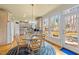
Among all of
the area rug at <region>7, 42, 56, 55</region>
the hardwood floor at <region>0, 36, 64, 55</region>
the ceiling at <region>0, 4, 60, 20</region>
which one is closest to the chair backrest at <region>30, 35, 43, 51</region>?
the area rug at <region>7, 42, 56, 55</region>

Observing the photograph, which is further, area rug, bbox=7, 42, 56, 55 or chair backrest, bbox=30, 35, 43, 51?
chair backrest, bbox=30, 35, 43, 51

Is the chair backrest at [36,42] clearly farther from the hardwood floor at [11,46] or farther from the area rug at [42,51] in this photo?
the hardwood floor at [11,46]

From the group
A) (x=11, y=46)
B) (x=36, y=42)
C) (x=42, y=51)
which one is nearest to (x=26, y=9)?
(x=36, y=42)

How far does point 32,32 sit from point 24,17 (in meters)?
0.42

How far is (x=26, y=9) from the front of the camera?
122 inches

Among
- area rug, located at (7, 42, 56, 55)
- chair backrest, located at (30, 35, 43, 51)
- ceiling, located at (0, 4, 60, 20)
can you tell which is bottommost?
area rug, located at (7, 42, 56, 55)

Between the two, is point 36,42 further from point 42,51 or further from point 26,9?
point 26,9

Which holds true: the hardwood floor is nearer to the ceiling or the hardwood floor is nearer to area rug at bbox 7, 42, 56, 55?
area rug at bbox 7, 42, 56, 55

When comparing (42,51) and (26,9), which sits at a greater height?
(26,9)

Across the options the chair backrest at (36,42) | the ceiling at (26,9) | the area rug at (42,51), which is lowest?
the area rug at (42,51)

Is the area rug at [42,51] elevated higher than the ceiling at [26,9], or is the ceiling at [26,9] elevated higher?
the ceiling at [26,9]

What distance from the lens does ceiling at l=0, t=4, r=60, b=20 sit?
3047 mm

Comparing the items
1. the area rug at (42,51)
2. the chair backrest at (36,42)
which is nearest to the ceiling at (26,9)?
the chair backrest at (36,42)

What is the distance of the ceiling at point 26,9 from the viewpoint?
10.00 feet
